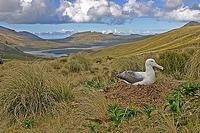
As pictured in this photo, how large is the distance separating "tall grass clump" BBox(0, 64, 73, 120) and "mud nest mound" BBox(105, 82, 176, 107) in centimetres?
96

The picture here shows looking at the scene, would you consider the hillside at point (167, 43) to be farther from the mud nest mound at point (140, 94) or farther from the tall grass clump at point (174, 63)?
the mud nest mound at point (140, 94)

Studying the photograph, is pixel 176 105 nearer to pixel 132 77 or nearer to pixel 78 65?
pixel 132 77

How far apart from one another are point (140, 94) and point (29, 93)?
2.07m

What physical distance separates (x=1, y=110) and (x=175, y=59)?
20.4 feet

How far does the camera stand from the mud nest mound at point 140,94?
6669 mm

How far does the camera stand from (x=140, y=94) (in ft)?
23.7

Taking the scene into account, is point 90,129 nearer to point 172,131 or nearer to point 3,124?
point 172,131

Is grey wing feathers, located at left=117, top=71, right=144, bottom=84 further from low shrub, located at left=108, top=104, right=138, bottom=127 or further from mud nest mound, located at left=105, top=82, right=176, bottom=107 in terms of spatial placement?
low shrub, located at left=108, top=104, right=138, bottom=127

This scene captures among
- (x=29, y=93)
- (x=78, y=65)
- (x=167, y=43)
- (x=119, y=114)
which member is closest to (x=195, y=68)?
(x=119, y=114)

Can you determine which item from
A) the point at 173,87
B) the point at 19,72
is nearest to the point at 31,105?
the point at 19,72

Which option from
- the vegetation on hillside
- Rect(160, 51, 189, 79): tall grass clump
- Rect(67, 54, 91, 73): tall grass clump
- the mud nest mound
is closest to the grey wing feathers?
the mud nest mound

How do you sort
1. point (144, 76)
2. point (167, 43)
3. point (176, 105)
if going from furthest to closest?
point (167, 43) < point (144, 76) < point (176, 105)

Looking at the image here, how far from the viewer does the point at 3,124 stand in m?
7.05

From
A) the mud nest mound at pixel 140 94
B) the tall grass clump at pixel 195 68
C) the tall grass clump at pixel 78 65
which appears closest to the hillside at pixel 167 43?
the tall grass clump at pixel 78 65
